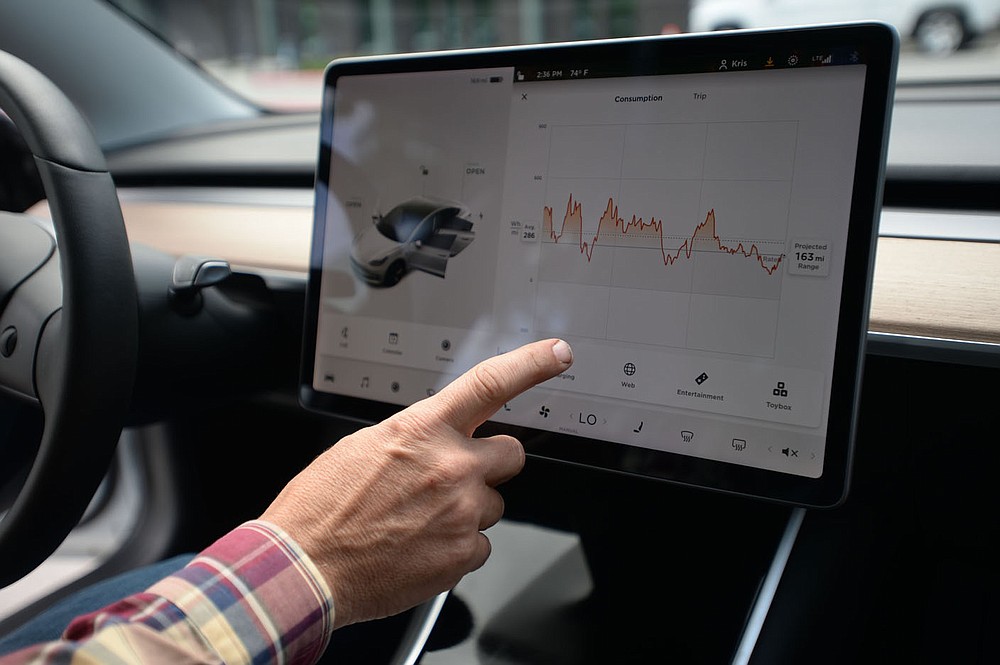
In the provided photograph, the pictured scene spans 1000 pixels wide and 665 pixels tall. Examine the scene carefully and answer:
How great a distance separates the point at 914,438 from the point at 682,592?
0.30m

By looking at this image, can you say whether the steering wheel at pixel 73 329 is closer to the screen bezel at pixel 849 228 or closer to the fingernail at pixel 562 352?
the screen bezel at pixel 849 228

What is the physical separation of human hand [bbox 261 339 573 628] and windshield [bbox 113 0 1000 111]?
14.6 inches

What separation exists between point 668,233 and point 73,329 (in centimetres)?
54

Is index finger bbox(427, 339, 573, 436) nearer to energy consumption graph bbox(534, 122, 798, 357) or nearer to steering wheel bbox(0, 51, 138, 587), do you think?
energy consumption graph bbox(534, 122, 798, 357)

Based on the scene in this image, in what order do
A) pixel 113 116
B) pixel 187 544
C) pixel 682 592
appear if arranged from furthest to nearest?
pixel 113 116
pixel 187 544
pixel 682 592

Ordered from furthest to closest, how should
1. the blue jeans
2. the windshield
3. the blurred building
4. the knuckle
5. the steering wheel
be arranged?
the blurred building < the windshield < the blue jeans < the steering wheel < the knuckle

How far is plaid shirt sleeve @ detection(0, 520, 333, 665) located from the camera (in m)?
0.47

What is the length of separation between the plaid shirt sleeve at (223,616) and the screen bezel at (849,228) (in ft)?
0.91

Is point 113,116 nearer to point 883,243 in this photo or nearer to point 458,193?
point 458,193

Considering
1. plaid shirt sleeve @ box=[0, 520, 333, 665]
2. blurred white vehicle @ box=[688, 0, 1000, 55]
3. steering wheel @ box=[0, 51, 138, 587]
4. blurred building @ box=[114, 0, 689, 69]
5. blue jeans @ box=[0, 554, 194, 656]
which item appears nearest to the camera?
plaid shirt sleeve @ box=[0, 520, 333, 665]

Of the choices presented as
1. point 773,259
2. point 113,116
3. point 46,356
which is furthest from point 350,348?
point 113,116

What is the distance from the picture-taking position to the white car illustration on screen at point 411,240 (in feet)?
2.53

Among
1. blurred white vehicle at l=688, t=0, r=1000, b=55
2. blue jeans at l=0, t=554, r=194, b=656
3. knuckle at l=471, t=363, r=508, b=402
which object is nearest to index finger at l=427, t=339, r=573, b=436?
knuckle at l=471, t=363, r=508, b=402

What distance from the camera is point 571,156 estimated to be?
2.34 ft
